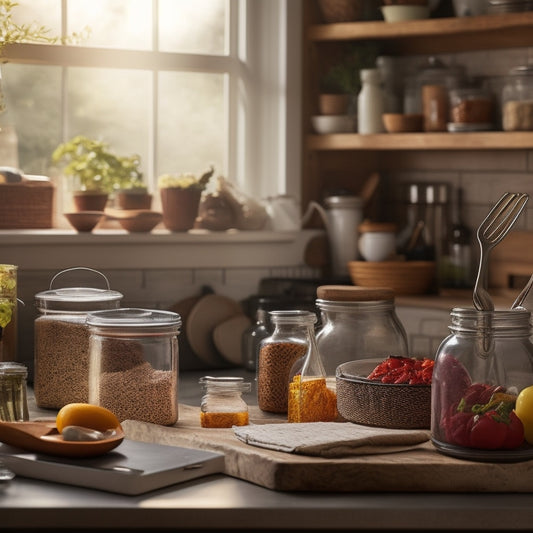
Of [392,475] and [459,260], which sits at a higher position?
[459,260]

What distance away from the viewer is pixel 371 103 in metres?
3.85

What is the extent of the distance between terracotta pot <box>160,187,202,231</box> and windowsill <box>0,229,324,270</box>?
45mm

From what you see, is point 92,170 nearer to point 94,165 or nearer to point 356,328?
point 94,165

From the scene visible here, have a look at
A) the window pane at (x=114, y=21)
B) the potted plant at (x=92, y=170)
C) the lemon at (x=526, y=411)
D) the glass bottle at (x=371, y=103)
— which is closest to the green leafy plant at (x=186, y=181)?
the potted plant at (x=92, y=170)

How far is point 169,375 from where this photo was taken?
221cm

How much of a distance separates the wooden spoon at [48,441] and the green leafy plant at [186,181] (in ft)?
5.92

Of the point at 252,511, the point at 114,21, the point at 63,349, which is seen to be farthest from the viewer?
the point at 114,21

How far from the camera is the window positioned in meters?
3.65

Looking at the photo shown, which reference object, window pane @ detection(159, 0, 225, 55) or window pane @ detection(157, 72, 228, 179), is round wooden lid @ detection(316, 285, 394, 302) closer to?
window pane @ detection(157, 72, 228, 179)

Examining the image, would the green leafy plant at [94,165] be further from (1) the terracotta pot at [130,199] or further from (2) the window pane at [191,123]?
(2) the window pane at [191,123]

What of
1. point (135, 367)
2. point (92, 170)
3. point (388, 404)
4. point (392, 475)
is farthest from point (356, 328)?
point (92, 170)

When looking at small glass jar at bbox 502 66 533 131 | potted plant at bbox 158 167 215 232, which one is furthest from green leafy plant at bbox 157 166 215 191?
small glass jar at bbox 502 66 533 131

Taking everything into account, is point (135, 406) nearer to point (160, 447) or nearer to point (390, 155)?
point (160, 447)

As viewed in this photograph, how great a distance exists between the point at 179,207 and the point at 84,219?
33 centimetres
